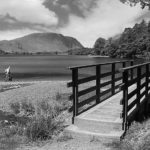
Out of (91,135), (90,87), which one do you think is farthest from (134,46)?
(91,135)

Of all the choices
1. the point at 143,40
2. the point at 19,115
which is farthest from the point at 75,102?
the point at 143,40

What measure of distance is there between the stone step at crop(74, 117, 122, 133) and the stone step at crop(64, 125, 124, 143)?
0.17 metres

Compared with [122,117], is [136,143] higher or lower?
lower

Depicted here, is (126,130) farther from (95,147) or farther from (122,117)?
Result: (95,147)

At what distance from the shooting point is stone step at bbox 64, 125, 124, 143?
21.0 feet

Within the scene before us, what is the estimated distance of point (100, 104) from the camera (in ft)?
29.7

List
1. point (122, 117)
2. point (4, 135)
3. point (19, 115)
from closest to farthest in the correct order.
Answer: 1. point (122, 117)
2. point (4, 135)
3. point (19, 115)

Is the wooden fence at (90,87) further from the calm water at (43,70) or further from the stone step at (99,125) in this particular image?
the calm water at (43,70)

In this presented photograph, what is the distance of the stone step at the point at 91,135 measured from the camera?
251 inches

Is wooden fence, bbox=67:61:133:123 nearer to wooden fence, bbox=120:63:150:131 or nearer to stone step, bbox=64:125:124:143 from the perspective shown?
stone step, bbox=64:125:124:143

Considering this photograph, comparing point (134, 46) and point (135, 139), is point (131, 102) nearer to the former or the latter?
point (135, 139)

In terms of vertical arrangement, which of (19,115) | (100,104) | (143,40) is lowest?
(19,115)

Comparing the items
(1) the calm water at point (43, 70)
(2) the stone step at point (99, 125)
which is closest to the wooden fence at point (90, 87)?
(2) the stone step at point (99, 125)

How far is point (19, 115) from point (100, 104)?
Result: 365 cm
